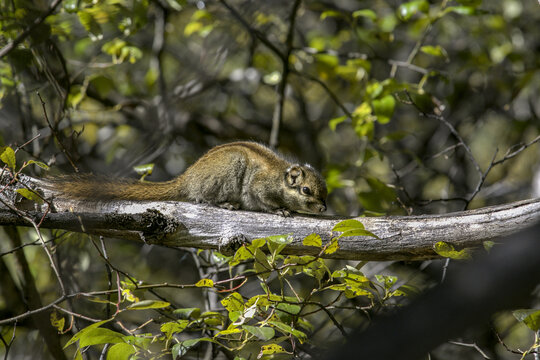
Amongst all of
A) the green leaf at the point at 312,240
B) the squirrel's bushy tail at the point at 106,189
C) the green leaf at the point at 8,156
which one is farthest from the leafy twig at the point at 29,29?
the green leaf at the point at 312,240

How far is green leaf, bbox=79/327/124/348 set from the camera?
237cm

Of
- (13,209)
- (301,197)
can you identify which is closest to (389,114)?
(301,197)

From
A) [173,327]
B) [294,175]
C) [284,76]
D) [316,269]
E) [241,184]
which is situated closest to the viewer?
[173,327]

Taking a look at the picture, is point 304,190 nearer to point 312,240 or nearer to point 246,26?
point 246,26

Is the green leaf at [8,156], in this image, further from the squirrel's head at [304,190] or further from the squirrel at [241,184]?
the squirrel's head at [304,190]

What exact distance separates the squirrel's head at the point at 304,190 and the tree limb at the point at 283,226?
121 centimetres

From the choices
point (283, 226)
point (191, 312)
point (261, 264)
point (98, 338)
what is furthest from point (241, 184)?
point (98, 338)

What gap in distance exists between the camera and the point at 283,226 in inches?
130

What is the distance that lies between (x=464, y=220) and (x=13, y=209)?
8.39 feet

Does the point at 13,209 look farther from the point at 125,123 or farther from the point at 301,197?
the point at 125,123

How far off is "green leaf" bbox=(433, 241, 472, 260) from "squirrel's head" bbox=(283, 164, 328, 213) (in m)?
2.01

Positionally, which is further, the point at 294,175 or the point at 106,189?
the point at 294,175

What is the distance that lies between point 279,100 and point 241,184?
1.21 m

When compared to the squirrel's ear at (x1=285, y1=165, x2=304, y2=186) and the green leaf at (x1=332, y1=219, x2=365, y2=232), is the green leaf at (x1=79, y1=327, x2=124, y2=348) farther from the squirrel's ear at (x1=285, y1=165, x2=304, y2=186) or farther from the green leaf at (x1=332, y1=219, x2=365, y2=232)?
the squirrel's ear at (x1=285, y1=165, x2=304, y2=186)
